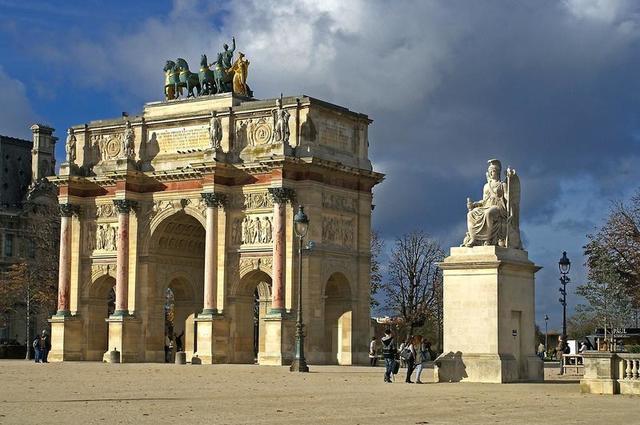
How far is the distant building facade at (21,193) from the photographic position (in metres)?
110

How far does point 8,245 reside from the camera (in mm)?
111562

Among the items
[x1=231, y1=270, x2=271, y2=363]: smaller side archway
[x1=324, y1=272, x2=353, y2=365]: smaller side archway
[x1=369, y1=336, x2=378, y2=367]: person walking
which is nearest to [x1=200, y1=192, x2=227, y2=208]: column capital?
[x1=231, y1=270, x2=271, y2=363]: smaller side archway

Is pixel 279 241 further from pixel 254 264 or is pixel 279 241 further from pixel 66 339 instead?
pixel 66 339

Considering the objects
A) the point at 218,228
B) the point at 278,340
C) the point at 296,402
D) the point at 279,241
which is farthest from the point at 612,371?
the point at 218,228

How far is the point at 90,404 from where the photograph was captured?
88.9ft

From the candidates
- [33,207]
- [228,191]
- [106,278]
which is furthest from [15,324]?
[228,191]

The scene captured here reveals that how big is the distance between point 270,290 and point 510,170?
32957mm

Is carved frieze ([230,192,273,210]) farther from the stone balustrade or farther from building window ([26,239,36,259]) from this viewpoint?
building window ([26,239,36,259])

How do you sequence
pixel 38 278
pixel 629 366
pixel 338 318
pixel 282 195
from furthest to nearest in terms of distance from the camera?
1. pixel 38 278
2. pixel 338 318
3. pixel 282 195
4. pixel 629 366

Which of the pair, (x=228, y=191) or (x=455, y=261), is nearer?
(x=455, y=261)

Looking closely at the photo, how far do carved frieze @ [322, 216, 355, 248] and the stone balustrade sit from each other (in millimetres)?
32931

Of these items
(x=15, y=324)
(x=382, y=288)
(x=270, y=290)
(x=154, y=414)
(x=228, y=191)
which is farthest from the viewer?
(x=15, y=324)

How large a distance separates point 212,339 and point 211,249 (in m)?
4.65

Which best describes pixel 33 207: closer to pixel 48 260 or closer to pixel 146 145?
pixel 48 260
